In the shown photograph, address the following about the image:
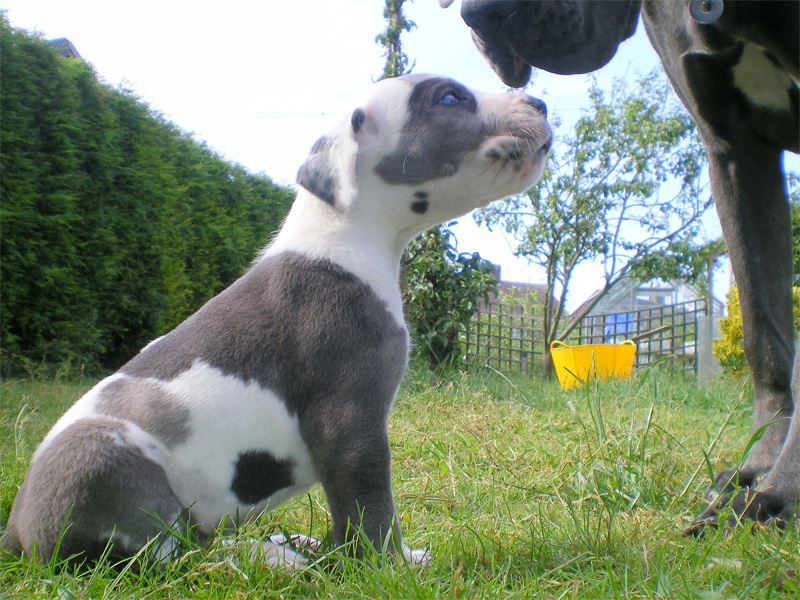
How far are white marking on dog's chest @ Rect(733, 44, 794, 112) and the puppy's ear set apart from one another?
159 cm

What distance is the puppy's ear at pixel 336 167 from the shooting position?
2.07m

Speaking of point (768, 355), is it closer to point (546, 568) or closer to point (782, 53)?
point (782, 53)

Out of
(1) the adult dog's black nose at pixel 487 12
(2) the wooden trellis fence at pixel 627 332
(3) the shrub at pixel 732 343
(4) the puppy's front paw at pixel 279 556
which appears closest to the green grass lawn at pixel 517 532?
(4) the puppy's front paw at pixel 279 556

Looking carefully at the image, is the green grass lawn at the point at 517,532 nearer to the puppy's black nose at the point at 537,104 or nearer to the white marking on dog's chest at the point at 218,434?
the white marking on dog's chest at the point at 218,434

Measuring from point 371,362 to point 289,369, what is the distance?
0.82 ft

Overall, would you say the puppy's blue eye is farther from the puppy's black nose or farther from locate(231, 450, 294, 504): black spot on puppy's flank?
locate(231, 450, 294, 504): black spot on puppy's flank

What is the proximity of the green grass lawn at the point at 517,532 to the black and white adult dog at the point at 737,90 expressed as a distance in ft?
1.14

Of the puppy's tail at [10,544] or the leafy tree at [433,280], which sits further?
the leafy tree at [433,280]

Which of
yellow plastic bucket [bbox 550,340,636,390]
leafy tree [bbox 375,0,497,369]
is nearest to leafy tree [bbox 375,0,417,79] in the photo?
leafy tree [bbox 375,0,497,369]

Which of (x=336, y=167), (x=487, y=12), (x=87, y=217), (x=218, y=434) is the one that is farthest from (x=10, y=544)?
(x=87, y=217)

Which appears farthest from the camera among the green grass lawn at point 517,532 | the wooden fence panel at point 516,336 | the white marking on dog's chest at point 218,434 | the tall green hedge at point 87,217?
the wooden fence panel at point 516,336

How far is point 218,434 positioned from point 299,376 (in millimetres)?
286

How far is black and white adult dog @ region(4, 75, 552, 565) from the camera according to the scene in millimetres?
1763

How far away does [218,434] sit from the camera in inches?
73.1
